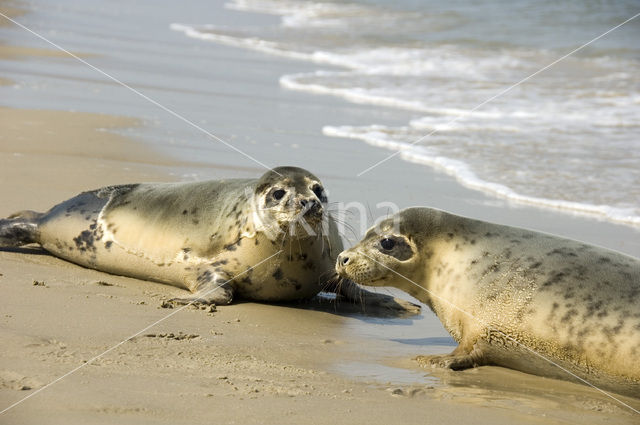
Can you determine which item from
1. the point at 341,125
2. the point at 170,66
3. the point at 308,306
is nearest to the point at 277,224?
the point at 308,306

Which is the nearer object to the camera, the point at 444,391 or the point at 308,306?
the point at 444,391

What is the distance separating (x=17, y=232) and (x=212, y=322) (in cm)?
185

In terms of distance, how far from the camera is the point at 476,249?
503cm

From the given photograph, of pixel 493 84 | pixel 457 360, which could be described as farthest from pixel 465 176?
pixel 493 84

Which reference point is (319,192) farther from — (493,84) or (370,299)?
(493,84)

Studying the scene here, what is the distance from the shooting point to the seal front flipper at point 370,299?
586cm

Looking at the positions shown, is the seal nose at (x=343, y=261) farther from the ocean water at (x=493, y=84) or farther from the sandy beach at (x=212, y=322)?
the ocean water at (x=493, y=84)

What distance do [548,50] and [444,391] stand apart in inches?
576

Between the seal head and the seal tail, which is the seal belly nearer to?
the seal tail

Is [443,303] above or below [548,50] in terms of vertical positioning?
below

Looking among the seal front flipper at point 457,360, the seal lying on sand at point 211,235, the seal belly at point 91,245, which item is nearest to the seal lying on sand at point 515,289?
the seal front flipper at point 457,360

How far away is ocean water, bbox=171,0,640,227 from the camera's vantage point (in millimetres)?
9078

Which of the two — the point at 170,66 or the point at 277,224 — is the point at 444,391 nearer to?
the point at 277,224

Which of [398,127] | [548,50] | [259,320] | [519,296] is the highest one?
[548,50]
